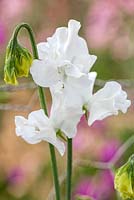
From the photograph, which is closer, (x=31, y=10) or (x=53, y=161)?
(x=53, y=161)

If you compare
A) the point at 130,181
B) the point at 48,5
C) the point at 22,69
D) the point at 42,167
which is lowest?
the point at 42,167

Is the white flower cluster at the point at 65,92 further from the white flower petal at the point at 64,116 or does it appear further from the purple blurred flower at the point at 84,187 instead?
the purple blurred flower at the point at 84,187

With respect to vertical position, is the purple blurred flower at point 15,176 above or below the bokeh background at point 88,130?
below

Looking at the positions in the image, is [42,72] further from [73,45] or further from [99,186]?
[99,186]

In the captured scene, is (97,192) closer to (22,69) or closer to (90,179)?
(90,179)

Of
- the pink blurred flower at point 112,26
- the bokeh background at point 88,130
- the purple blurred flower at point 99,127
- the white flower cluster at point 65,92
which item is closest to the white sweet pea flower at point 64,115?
the white flower cluster at point 65,92

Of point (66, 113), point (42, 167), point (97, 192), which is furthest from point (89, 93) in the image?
point (42, 167)

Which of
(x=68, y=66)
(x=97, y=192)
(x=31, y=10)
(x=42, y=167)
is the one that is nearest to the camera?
(x=68, y=66)
